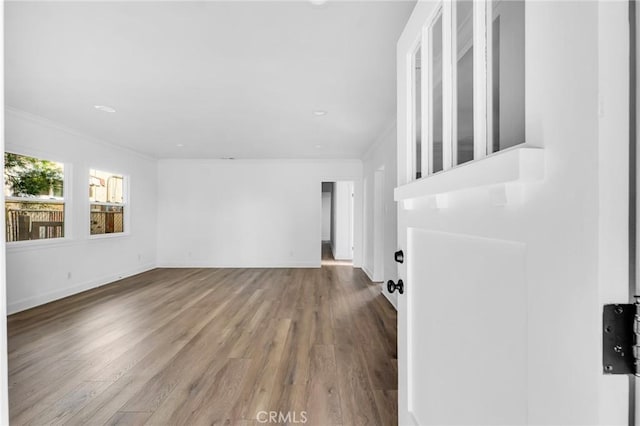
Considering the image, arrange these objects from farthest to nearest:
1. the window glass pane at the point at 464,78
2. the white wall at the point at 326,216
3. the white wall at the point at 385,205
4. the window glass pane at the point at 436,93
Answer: the white wall at the point at 326,216 < the white wall at the point at 385,205 < the window glass pane at the point at 436,93 < the window glass pane at the point at 464,78

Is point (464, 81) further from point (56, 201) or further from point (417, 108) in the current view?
point (56, 201)

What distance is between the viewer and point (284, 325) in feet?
11.1

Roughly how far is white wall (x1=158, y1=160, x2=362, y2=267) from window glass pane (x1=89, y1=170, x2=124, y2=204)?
1252mm

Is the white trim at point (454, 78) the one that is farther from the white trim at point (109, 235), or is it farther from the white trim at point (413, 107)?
the white trim at point (109, 235)

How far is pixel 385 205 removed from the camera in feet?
16.1

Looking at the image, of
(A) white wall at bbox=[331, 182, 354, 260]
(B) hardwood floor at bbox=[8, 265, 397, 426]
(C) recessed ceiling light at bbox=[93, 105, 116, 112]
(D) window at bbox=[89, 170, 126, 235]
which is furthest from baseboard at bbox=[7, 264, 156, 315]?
(A) white wall at bbox=[331, 182, 354, 260]

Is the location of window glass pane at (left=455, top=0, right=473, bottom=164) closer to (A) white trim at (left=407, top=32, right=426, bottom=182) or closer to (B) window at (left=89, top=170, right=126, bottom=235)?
(A) white trim at (left=407, top=32, right=426, bottom=182)

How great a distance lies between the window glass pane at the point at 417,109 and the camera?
1.20m

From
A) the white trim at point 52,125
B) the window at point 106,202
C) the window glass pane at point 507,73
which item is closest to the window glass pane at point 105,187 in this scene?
the window at point 106,202

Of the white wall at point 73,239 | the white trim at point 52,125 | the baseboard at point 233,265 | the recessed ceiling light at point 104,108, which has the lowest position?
the baseboard at point 233,265

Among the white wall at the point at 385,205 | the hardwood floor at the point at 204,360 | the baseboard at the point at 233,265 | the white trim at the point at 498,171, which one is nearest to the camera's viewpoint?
the white trim at the point at 498,171

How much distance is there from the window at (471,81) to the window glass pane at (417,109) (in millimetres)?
22

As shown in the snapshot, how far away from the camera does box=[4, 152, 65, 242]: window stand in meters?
3.86

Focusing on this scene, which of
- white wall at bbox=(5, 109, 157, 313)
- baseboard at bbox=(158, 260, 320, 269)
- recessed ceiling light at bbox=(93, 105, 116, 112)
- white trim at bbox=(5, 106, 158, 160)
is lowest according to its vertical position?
baseboard at bbox=(158, 260, 320, 269)
